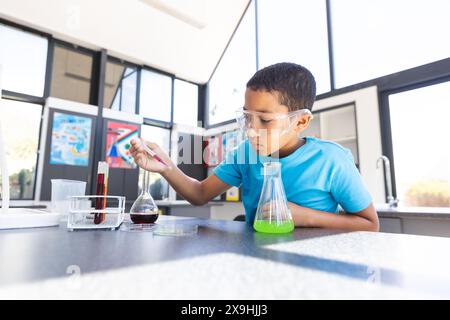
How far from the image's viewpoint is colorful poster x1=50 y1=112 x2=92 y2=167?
3.49 metres

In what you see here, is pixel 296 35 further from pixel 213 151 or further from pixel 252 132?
pixel 252 132

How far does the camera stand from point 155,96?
4738 millimetres

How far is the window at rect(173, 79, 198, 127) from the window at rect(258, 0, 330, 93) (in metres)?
1.52

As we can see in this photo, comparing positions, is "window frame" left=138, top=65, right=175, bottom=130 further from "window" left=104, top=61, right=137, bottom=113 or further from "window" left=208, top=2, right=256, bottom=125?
"window" left=208, top=2, right=256, bottom=125

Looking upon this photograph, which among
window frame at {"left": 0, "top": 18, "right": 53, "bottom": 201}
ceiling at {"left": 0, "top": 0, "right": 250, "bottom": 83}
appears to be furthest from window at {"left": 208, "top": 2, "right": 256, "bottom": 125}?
window frame at {"left": 0, "top": 18, "right": 53, "bottom": 201}

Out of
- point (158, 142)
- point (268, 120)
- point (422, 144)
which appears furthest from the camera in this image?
point (158, 142)

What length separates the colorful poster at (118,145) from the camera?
4.00 m

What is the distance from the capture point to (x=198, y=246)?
486 mm

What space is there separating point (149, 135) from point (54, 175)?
1.59 meters

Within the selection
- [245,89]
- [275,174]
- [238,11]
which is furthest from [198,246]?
[238,11]

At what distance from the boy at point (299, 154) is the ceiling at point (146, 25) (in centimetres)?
317

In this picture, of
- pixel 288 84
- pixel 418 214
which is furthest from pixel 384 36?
pixel 288 84

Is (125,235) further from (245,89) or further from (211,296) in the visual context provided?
(245,89)

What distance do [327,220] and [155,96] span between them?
4.37 metres
